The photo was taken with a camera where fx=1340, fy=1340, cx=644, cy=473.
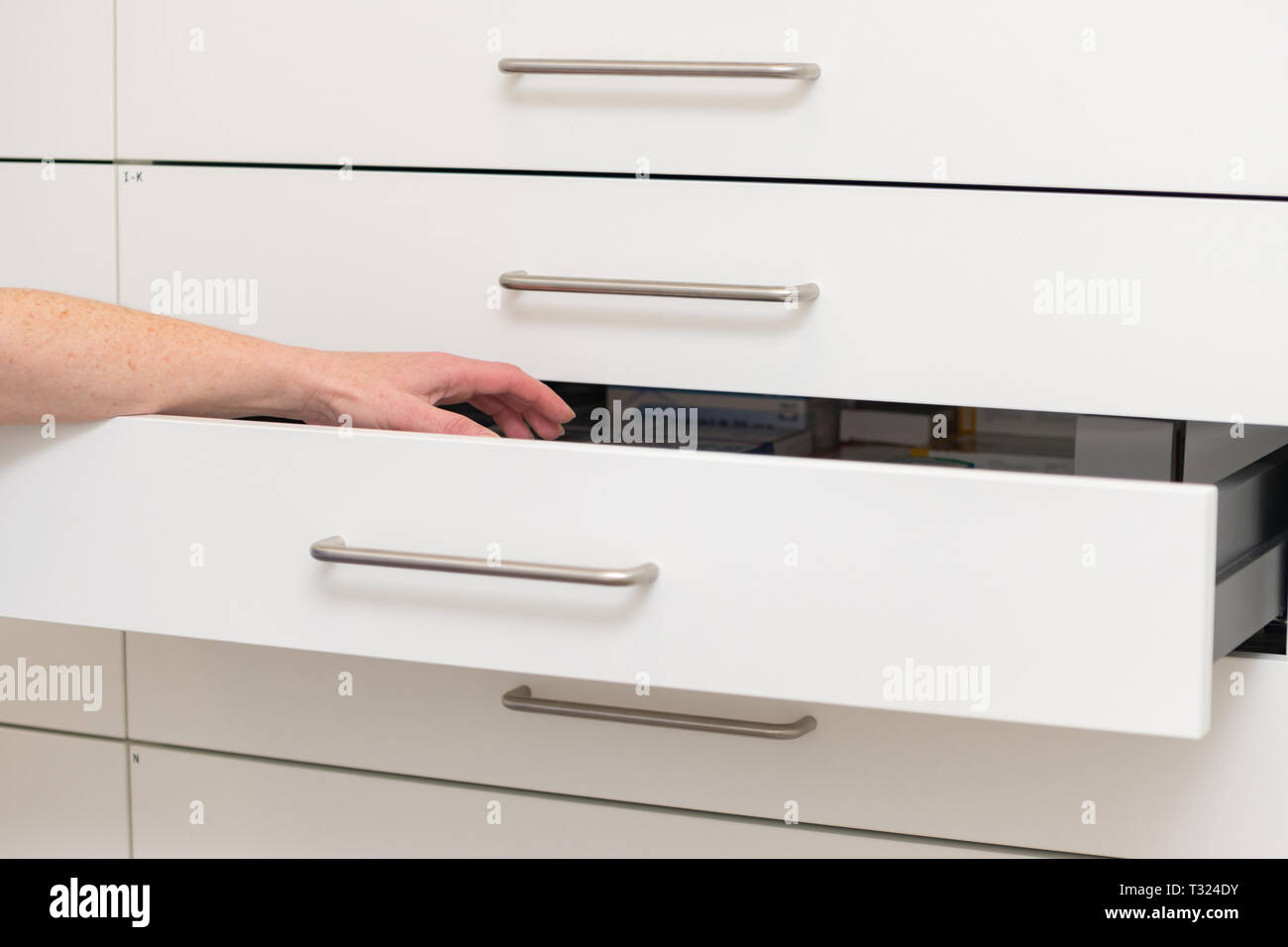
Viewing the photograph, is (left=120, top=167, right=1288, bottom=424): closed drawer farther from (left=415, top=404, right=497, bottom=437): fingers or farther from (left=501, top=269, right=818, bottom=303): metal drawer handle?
(left=415, top=404, right=497, bottom=437): fingers

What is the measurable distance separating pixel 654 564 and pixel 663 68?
0.38 metres

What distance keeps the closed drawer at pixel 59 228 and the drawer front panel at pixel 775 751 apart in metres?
0.29

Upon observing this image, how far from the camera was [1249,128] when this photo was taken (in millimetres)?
777

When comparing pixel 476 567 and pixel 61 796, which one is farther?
pixel 61 796

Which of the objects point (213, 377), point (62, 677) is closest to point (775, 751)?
point (213, 377)

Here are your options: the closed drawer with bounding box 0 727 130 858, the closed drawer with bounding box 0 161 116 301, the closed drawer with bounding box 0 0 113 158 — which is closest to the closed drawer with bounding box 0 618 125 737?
the closed drawer with bounding box 0 727 130 858

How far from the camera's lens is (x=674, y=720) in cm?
90

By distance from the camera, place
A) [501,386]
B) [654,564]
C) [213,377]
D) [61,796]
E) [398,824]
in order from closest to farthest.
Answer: [654,564] < [213,377] < [501,386] < [398,824] < [61,796]

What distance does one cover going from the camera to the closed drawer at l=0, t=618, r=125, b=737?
1.09m

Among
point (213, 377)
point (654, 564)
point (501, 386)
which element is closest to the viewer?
point (654, 564)

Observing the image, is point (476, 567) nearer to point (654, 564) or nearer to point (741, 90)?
point (654, 564)

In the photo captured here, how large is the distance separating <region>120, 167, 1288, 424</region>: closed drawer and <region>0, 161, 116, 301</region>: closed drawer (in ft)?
0.08

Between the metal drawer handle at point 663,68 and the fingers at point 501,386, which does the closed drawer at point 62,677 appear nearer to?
the fingers at point 501,386

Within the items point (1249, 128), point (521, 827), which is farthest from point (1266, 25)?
point (521, 827)
